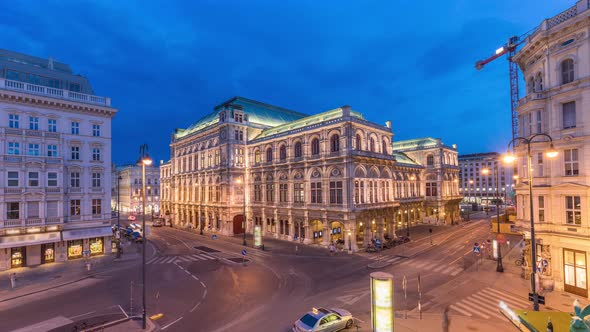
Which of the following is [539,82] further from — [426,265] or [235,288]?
[235,288]

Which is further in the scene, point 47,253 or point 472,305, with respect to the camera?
point 47,253

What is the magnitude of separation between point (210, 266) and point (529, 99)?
3354 centimetres

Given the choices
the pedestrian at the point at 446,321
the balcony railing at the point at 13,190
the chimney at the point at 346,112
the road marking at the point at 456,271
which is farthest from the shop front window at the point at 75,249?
the road marking at the point at 456,271

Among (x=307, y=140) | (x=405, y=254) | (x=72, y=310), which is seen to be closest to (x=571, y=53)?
(x=405, y=254)

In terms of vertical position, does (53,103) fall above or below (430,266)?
above

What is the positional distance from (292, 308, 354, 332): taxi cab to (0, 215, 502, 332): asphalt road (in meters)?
1.63

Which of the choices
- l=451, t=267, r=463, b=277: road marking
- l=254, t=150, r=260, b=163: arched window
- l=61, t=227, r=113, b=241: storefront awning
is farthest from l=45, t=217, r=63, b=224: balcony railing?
l=451, t=267, r=463, b=277: road marking

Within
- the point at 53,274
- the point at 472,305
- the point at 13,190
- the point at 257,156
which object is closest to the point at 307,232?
the point at 257,156

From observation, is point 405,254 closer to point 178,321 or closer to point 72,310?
point 178,321

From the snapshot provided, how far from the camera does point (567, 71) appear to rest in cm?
2167

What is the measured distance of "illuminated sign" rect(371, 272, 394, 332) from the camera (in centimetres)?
1334

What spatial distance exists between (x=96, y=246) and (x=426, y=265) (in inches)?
1532

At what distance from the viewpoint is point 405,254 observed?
35.4m

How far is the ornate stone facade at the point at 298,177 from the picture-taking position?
128ft
